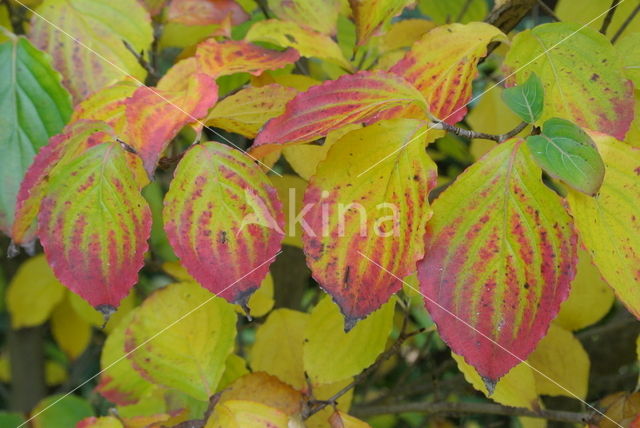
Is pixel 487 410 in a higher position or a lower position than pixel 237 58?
lower

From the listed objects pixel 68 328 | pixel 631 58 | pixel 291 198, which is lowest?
pixel 68 328

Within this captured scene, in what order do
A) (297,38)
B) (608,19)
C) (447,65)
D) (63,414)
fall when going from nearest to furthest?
(447,65) → (297,38) → (608,19) → (63,414)

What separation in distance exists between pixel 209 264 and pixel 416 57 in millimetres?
218

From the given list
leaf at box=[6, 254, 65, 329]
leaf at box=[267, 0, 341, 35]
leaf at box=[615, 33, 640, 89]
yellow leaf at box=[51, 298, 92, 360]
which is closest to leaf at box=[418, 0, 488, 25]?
leaf at box=[267, 0, 341, 35]

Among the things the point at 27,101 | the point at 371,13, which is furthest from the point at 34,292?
the point at 371,13

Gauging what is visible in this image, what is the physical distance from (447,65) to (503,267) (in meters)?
0.17

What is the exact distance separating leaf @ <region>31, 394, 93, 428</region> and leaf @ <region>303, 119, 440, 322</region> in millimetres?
850

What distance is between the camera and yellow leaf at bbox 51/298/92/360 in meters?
1.43

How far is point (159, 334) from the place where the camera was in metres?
0.73

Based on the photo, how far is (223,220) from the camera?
50 cm

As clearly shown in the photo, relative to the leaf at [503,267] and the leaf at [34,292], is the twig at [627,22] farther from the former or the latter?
the leaf at [34,292]

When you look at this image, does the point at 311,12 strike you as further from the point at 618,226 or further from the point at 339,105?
the point at 618,226

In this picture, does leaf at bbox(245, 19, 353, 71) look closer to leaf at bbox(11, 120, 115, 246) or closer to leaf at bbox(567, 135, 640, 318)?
leaf at bbox(11, 120, 115, 246)

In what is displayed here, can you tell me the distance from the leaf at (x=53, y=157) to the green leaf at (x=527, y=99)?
0.29 meters
